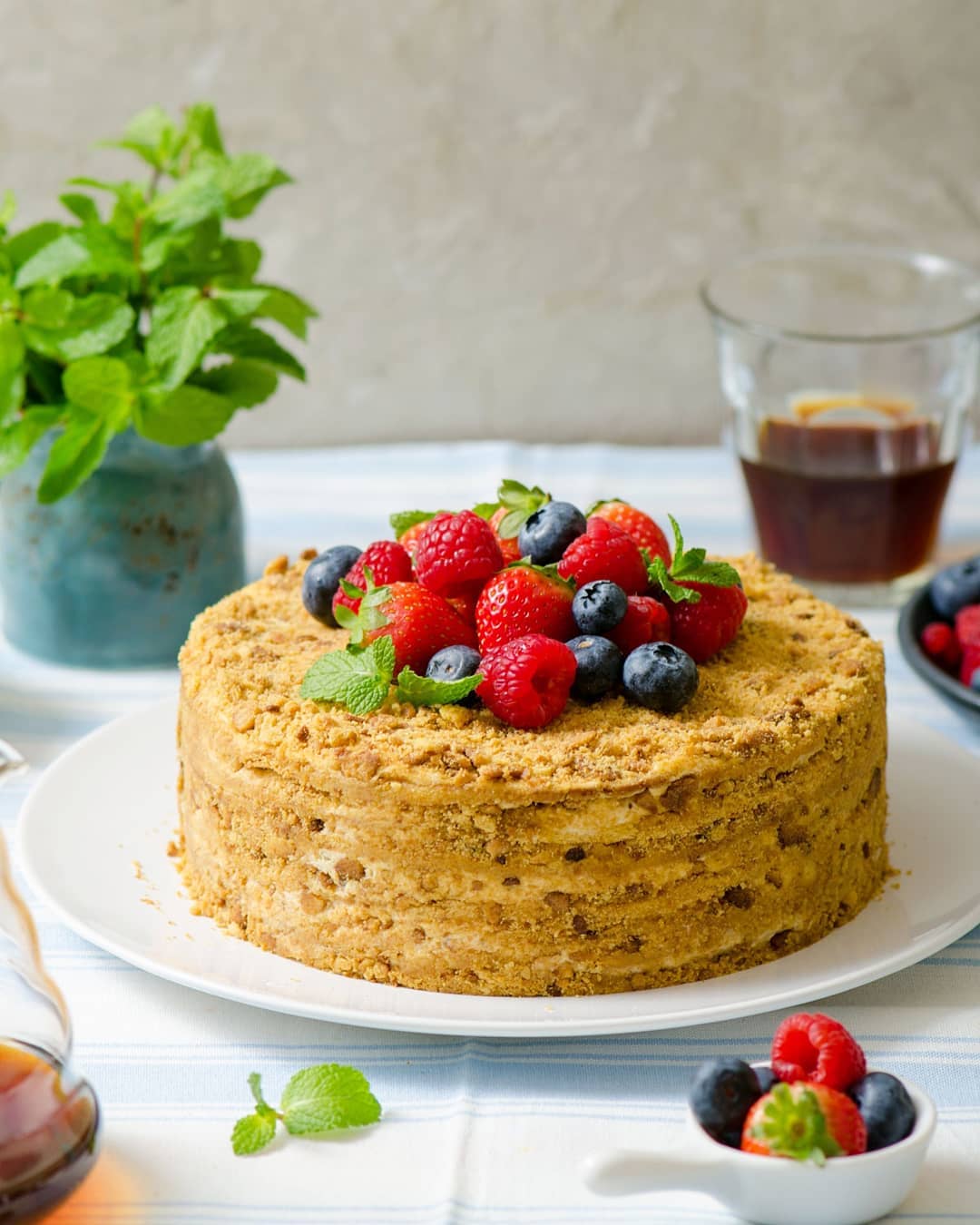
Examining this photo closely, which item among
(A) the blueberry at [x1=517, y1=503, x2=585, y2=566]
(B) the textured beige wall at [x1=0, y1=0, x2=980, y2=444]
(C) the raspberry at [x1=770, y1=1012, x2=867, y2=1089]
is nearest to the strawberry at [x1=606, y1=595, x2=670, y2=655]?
(A) the blueberry at [x1=517, y1=503, x2=585, y2=566]

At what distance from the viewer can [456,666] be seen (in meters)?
1.86

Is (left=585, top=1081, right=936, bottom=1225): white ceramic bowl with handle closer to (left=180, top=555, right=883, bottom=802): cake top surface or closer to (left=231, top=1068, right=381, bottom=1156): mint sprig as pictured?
(left=231, top=1068, right=381, bottom=1156): mint sprig

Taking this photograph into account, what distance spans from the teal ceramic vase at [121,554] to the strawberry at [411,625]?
874 millimetres

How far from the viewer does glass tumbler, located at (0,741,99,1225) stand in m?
1.41

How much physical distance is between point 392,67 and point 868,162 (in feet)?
3.75

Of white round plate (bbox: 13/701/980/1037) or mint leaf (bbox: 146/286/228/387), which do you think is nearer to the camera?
white round plate (bbox: 13/701/980/1037)

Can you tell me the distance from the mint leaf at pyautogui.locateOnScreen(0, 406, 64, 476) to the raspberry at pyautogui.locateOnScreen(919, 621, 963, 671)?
1438mm

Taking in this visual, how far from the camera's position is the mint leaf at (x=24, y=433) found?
8.22 ft

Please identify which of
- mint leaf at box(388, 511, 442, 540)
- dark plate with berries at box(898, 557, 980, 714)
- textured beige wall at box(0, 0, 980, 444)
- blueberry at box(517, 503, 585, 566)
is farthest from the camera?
textured beige wall at box(0, 0, 980, 444)

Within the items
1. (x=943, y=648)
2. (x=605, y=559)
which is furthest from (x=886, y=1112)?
(x=943, y=648)

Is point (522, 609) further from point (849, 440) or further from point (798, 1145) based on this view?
point (849, 440)

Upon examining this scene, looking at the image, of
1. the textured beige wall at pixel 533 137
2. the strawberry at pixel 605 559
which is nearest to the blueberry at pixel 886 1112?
the strawberry at pixel 605 559

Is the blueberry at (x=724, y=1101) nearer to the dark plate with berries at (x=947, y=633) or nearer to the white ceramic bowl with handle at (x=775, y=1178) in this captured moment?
the white ceramic bowl with handle at (x=775, y=1178)

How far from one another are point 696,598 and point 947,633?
0.76m
